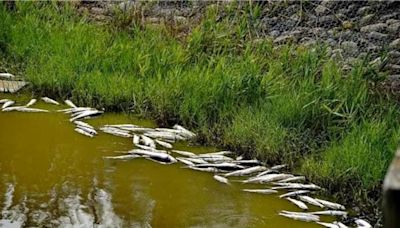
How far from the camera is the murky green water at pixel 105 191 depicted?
3.75 meters

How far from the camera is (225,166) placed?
4.64 m

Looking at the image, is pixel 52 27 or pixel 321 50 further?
pixel 52 27

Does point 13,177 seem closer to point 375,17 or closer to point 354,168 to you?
point 354,168

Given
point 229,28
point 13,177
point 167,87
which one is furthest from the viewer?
point 229,28

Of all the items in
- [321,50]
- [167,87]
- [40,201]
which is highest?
[321,50]

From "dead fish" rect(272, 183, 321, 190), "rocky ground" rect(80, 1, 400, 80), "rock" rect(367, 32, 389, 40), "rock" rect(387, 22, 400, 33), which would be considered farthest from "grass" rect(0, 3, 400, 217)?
"rock" rect(387, 22, 400, 33)

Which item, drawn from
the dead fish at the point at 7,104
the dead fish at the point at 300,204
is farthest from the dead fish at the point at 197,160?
the dead fish at the point at 7,104

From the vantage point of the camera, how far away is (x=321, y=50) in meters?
6.05

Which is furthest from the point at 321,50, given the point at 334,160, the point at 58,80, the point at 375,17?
the point at 58,80

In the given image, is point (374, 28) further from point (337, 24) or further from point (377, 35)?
point (337, 24)

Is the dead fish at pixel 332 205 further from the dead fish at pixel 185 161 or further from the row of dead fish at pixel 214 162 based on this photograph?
the dead fish at pixel 185 161

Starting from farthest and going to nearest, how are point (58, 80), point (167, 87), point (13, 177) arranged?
point (58, 80)
point (167, 87)
point (13, 177)

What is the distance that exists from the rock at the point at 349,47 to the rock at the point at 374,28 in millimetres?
204

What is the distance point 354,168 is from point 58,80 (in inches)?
120
